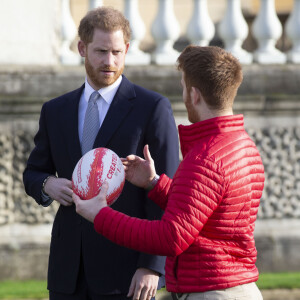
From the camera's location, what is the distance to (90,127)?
157 inches

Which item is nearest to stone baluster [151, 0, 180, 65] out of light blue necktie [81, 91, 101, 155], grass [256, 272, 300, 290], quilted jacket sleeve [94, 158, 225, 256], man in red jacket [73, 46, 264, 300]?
grass [256, 272, 300, 290]

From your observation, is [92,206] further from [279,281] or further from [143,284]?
[279,281]

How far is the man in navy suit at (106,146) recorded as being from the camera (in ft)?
12.9

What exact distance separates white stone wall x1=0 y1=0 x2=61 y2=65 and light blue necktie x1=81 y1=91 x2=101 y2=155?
3.27m

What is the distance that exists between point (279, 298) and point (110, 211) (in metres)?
3.41

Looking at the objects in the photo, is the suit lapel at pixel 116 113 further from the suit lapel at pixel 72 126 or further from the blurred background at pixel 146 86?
the blurred background at pixel 146 86

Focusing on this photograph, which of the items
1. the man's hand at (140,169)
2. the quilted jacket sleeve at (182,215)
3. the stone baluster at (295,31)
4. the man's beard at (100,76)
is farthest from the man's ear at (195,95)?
the stone baluster at (295,31)

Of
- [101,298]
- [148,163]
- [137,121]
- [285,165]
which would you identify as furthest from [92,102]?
[285,165]

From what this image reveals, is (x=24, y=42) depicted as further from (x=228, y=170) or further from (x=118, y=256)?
(x=228, y=170)

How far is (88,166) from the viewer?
141 inches

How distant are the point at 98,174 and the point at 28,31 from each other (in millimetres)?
3797

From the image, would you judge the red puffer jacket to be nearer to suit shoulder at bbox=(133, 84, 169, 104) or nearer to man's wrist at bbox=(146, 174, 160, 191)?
man's wrist at bbox=(146, 174, 160, 191)

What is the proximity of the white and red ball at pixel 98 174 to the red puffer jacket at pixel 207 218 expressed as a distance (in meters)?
0.28

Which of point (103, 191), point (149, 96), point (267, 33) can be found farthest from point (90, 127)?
point (267, 33)
